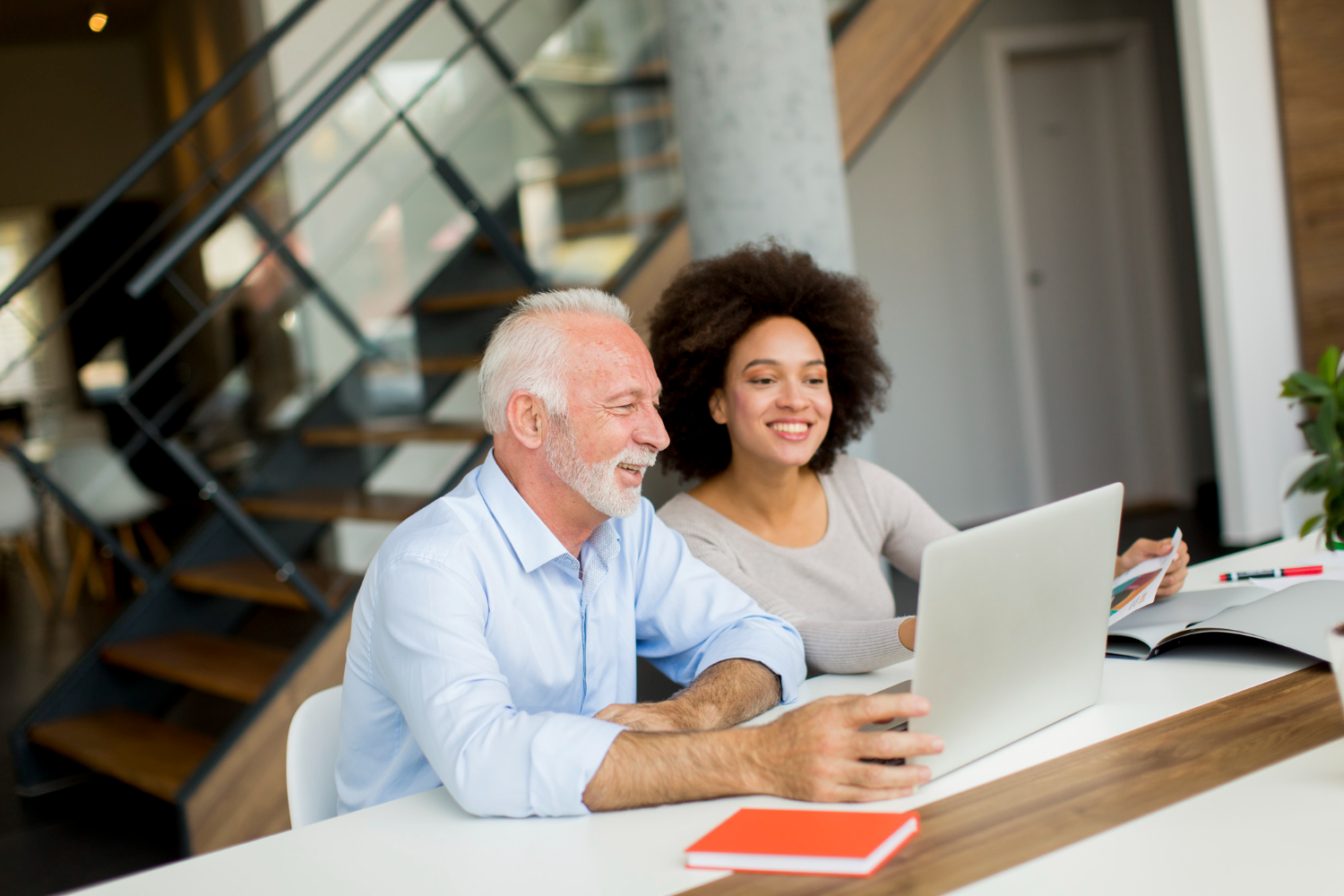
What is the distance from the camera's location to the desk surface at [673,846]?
3.08ft

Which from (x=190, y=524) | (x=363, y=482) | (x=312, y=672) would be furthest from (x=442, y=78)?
(x=190, y=524)

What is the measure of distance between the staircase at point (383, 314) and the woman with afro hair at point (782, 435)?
0.96 metres

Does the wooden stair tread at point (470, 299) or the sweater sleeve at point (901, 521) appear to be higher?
the wooden stair tread at point (470, 299)

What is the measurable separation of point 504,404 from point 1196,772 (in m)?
0.95

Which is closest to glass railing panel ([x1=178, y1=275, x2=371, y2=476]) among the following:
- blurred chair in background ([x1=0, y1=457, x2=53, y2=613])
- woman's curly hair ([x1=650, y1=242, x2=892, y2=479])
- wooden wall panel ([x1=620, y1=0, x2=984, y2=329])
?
wooden wall panel ([x1=620, y1=0, x2=984, y2=329])

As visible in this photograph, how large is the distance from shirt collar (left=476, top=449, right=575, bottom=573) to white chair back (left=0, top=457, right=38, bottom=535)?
5.72m

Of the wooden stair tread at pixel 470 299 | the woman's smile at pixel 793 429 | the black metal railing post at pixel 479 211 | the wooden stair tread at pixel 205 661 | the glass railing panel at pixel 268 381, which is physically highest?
the black metal railing post at pixel 479 211

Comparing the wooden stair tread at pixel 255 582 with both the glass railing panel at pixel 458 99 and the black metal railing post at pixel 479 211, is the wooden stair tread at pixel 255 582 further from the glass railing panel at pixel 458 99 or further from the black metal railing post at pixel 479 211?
the glass railing panel at pixel 458 99

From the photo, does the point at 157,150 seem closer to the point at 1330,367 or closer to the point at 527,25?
the point at 527,25

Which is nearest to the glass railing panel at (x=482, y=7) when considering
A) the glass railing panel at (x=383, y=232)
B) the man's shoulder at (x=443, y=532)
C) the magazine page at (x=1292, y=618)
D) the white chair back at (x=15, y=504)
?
the glass railing panel at (x=383, y=232)

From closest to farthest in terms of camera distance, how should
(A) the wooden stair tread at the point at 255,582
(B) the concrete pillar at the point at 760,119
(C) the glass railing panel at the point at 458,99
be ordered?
(B) the concrete pillar at the point at 760,119 → (A) the wooden stair tread at the point at 255,582 → (C) the glass railing panel at the point at 458,99

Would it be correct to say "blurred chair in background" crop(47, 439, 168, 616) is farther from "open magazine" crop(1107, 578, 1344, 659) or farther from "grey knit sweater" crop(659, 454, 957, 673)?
"open magazine" crop(1107, 578, 1344, 659)

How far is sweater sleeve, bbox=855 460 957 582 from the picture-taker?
7.54ft

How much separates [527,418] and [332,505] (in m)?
2.13
